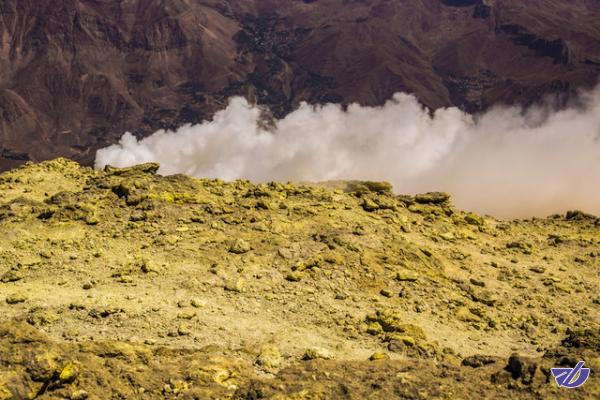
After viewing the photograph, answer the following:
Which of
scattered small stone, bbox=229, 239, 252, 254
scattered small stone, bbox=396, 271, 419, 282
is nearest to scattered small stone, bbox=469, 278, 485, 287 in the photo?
scattered small stone, bbox=396, 271, 419, 282

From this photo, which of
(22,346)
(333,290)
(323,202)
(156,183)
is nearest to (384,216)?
(323,202)

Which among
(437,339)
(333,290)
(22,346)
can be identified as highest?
(333,290)

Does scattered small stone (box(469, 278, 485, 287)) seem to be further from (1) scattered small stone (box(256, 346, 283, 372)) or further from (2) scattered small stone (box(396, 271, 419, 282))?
(1) scattered small stone (box(256, 346, 283, 372))

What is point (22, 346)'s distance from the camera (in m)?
Answer: 11.5

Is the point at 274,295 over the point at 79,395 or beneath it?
over

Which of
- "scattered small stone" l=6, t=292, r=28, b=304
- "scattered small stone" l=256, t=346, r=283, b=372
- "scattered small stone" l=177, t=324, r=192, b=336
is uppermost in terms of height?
"scattered small stone" l=6, t=292, r=28, b=304

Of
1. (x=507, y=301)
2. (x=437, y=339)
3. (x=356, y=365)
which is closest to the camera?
(x=356, y=365)

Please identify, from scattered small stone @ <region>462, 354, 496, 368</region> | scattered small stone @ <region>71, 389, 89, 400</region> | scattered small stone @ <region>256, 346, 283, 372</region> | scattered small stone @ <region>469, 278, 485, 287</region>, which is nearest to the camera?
Result: scattered small stone @ <region>71, 389, 89, 400</region>

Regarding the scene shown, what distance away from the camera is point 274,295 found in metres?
17.8

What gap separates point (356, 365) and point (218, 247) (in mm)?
8665

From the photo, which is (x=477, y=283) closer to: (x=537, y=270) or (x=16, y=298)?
(x=537, y=270)

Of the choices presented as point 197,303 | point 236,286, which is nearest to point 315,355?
point 197,303

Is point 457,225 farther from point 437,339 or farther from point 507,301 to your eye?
point 437,339

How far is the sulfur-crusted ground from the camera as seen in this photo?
11.9m
